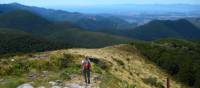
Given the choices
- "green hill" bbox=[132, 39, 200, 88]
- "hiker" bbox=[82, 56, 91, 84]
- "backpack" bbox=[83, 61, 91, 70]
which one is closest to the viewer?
"hiker" bbox=[82, 56, 91, 84]

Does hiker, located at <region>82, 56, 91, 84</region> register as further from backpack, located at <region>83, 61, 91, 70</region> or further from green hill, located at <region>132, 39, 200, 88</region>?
green hill, located at <region>132, 39, 200, 88</region>

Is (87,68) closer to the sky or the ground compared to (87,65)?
closer to the ground

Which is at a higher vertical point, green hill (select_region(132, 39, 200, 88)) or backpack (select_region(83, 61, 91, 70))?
backpack (select_region(83, 61, 91, 70))

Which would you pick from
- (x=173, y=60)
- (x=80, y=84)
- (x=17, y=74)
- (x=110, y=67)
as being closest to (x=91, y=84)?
(x=80, y=84)

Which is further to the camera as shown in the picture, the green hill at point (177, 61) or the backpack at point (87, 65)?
the green hill at point (177, 61)

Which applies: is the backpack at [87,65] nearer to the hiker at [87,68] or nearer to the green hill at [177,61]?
the hiker at [87,68]

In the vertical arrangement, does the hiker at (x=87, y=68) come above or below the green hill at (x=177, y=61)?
above

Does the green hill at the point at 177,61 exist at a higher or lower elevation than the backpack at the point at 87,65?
lower

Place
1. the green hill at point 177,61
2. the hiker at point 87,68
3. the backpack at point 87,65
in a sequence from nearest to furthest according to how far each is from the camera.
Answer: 1. the hiker at point 87,68
2. the backpack at point 87,65
3. the green hill at point 177,61

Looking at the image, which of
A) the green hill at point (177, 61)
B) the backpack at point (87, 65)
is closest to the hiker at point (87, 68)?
the backpack at point (87, 65)

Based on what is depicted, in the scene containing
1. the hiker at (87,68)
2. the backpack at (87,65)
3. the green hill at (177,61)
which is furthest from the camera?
the green hill at (177,61)

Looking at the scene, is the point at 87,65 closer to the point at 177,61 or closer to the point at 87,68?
the point at 87,68

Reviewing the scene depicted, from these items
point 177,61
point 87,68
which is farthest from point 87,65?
point 177,61

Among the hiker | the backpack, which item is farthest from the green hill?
the backpack
